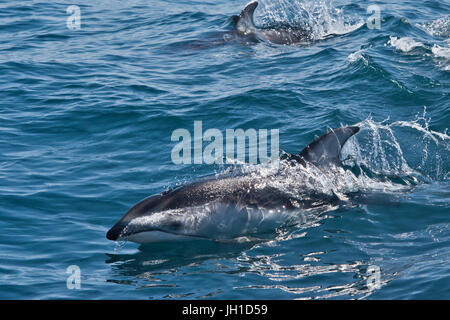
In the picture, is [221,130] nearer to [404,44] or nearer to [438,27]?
[404,44]

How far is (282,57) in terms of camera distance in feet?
70.2

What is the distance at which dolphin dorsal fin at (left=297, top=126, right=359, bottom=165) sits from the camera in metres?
12.6

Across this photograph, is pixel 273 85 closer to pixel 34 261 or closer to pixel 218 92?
pixel 218 92

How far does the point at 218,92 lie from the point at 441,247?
29.3ft

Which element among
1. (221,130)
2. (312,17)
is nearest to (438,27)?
(312,17)

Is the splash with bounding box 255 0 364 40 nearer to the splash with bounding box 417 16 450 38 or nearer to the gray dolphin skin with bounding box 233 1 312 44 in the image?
the gray dolphin skin with bounding box 233 1 312 44

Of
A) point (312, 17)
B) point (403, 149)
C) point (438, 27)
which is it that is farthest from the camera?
point (312, 17)

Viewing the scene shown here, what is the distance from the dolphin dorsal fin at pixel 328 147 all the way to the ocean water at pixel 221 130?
0.34m

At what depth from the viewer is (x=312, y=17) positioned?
2488 centimetres

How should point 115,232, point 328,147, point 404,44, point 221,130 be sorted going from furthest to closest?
1. point 404,44
2. point 221,130
3. point 328,147
4. point 115,232

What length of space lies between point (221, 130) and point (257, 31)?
314 inches

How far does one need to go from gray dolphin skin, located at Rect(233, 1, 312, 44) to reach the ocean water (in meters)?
0.43

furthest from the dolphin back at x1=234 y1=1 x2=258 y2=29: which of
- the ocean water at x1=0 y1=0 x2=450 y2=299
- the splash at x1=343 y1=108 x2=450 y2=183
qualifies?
the splash at x1=343 y1=108 x2=450 y2=183

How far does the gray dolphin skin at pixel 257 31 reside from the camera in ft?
76.1
